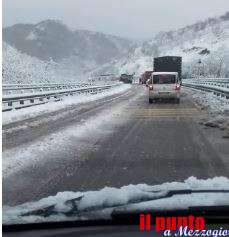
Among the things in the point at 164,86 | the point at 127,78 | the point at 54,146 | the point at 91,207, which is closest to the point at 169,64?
the point at 164,86

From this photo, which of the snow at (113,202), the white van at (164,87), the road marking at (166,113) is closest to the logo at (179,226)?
the snow at (113,202)

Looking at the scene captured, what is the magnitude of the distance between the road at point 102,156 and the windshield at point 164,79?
52.1ft

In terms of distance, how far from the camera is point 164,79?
33.9m

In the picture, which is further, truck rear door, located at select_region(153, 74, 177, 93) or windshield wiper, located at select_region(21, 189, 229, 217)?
truck rear door, located at select_region(153, 74, 177, 93)

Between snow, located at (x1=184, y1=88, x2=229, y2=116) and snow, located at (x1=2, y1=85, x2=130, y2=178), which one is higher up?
snow, located at (x1=2, y1=85, x2=130, y2=178)

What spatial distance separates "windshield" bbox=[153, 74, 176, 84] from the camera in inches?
1330

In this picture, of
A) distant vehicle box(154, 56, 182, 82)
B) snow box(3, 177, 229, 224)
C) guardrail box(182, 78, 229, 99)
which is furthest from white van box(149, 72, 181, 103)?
snow box(3, 177, 229, 224)

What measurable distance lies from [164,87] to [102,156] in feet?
74.9

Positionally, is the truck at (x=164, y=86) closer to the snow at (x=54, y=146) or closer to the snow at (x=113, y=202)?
the snow at (x=54, y=146)

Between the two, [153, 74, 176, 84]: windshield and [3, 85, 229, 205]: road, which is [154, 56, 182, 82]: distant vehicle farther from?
[3, 85, 229, 205]: road

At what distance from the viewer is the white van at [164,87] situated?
1293 inches

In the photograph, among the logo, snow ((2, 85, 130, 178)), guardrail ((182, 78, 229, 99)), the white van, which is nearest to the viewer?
the logo

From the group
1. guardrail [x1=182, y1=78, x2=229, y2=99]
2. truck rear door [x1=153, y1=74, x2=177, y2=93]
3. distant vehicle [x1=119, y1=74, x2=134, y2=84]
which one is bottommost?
distant vehicle [x1=119, y1=74, x2=134, y2=84]

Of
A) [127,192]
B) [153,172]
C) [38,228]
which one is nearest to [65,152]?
[153,172]
